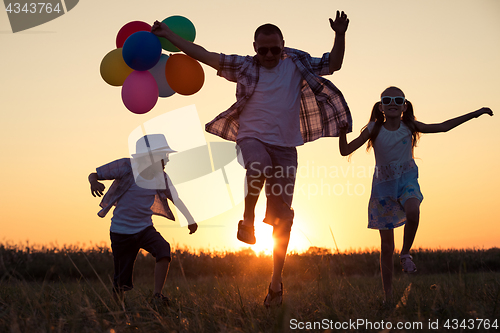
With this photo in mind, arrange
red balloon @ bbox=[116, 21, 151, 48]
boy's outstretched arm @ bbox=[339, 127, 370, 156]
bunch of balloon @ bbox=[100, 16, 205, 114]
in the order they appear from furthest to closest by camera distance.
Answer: red balloon @ bbox=[116, 21, 151, 48] → bunch of balloon @ bbox=[100, 16, 205, 114] → boy's outstretched arm @ bbox=[339, 127, 370, 156]

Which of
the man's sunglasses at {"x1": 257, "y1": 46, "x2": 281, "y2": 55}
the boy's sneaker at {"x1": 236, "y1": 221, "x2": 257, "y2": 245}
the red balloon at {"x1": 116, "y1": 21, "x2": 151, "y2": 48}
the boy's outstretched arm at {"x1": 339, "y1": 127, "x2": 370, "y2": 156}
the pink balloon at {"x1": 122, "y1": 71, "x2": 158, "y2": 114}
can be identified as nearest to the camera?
the boy's sneaker at {"x1": 236, "y1": 221, "x2": 257, "y2": 245}

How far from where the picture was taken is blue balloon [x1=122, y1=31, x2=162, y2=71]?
444cm

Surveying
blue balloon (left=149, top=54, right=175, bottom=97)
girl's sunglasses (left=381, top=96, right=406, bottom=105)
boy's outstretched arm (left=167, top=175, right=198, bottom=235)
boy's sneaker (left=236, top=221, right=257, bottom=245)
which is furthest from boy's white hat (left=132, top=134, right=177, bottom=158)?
girl's sunglasses (left=381, top=96, right=406, bottom=105)

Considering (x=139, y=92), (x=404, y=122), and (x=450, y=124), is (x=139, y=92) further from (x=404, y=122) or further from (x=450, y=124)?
(x=450, y=124)

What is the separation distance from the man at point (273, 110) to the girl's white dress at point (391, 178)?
0.51m

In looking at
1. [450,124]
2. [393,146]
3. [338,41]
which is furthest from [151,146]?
[450,124]

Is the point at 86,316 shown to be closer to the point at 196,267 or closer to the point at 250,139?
the point at 250,139

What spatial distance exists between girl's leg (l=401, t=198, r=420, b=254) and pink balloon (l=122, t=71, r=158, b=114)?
2.96 meters

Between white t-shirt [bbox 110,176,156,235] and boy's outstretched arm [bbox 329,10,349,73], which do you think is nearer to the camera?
boy's outstretched arm [bbox 329,10,349,73]

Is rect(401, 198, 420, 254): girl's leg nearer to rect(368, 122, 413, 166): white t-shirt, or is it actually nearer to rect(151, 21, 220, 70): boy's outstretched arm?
rect(368, 122, 413, 166): white t-shirt

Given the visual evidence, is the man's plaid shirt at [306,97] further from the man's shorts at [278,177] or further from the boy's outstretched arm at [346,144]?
the man's shorts at [278,177]

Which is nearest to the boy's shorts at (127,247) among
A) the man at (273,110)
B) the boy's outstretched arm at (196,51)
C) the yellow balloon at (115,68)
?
the man at (273,110)

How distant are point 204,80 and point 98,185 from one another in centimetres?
163

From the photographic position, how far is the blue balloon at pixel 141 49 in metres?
4.44
